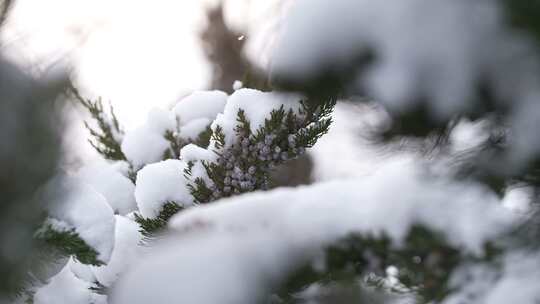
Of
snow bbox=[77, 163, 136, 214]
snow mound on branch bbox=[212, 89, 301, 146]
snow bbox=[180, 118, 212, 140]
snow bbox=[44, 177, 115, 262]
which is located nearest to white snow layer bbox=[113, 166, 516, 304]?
snow bbox=[44, 177, 115, 262]

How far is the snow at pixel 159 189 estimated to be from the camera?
77.3 inches

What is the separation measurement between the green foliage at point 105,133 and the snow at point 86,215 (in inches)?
42.0

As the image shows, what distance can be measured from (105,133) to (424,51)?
211 cm

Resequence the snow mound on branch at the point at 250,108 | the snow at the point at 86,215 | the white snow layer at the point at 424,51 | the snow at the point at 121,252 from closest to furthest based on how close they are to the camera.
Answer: the white snow layer at the point at 424,51 → the snow at the point at 86,215 → the snow mound on branch at the point at 250,108 → the snow at the point at 121,252

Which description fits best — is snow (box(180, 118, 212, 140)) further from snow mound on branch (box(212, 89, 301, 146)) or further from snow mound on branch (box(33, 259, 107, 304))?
snow mound on branch (box(33, 259, 107, 304))

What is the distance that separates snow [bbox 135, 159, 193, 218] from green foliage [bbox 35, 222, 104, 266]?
525 mm

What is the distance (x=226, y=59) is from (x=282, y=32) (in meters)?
7.70

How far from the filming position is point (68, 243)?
1347 millimetres

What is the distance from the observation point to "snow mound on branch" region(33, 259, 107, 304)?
2.01 meters

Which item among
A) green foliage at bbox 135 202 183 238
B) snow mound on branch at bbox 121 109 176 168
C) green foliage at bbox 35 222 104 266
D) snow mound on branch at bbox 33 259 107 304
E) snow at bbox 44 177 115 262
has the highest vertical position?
snow mound on branch at bbox 121 109 176 168

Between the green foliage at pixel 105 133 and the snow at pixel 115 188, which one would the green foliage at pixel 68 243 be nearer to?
the snow at pixel 115 188

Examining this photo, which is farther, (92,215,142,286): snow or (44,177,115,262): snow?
(92,215,142,286): snow

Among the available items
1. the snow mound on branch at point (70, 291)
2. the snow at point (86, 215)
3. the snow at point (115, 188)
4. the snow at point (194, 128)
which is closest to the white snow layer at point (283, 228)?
the snow at point (86, 215)

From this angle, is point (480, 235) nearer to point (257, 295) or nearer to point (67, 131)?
point (257, 295)
